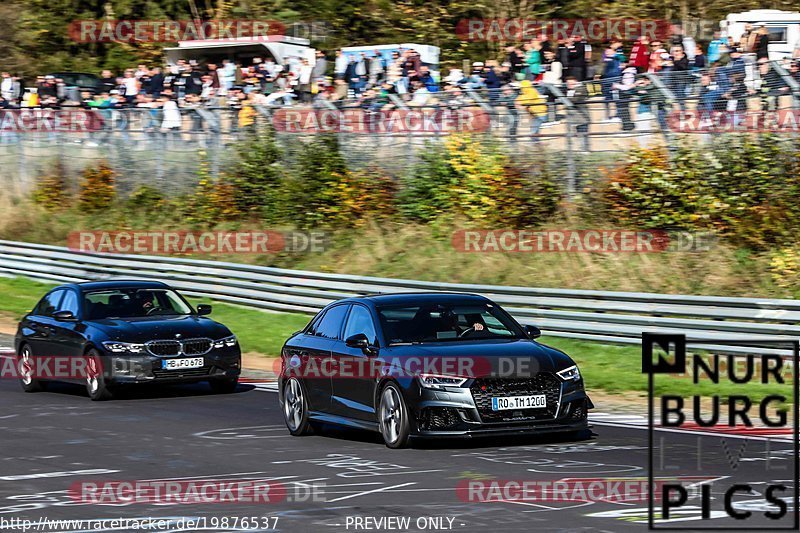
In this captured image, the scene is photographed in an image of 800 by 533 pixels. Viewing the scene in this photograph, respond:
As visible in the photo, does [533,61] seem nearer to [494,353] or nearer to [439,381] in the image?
[494,353]

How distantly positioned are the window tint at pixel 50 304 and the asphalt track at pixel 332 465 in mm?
2774

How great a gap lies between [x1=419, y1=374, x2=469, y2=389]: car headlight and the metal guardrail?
570cm

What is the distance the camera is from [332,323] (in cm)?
1366

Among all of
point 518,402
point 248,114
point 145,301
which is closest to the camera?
point 518,402

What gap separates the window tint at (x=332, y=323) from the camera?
13.5 metres

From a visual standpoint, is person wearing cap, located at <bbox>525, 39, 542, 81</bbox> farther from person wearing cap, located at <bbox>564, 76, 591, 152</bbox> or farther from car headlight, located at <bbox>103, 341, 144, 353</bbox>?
car headlight, located at <bbox>103, 341, 144, 353</bbox>

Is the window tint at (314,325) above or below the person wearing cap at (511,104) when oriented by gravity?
below

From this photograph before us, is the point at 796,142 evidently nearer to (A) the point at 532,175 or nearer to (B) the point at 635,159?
(B) the point at 635,159

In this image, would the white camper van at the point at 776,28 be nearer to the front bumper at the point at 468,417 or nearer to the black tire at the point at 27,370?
the front bumper at the point at 468,417

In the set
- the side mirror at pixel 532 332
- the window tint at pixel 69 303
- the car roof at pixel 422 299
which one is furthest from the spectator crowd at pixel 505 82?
the car roof at pixel 422 299

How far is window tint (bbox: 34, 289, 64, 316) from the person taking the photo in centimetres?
1864

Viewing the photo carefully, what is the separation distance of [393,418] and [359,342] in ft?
2.80

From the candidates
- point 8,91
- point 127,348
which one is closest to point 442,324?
point 127,348
